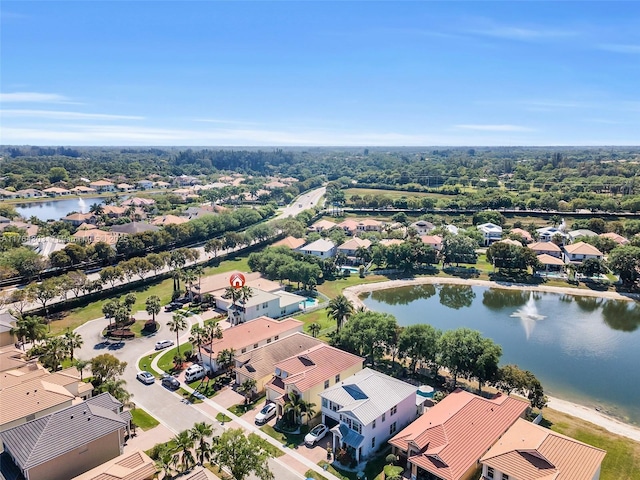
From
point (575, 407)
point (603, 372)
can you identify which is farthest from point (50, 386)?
point (603, 372)

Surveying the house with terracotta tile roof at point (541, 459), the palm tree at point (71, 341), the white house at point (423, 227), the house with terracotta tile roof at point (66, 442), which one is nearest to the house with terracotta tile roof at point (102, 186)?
the white house at point (423, 227)

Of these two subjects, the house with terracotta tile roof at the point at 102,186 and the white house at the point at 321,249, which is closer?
the white house at the point at 321,249

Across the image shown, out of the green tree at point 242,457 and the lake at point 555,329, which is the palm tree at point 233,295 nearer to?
the lake at point 555,329

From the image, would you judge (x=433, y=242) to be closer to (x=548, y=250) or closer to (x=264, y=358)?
(x=548, y=250)

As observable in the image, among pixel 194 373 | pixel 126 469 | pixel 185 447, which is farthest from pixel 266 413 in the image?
pixel 126 469

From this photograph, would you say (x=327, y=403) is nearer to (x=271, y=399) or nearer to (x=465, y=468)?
(x=271, y=399)

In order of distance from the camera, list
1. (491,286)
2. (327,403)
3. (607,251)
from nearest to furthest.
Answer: (327,403)
(491,286)
(607,251)

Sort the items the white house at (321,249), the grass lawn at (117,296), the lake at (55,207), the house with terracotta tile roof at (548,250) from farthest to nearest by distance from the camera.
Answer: the lake at (55,207) → the white house at (321,249) → the house with terracotta tile roof at (548,250) → the grass lawn at (117,296)

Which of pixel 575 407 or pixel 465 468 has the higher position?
pixel 465 468
